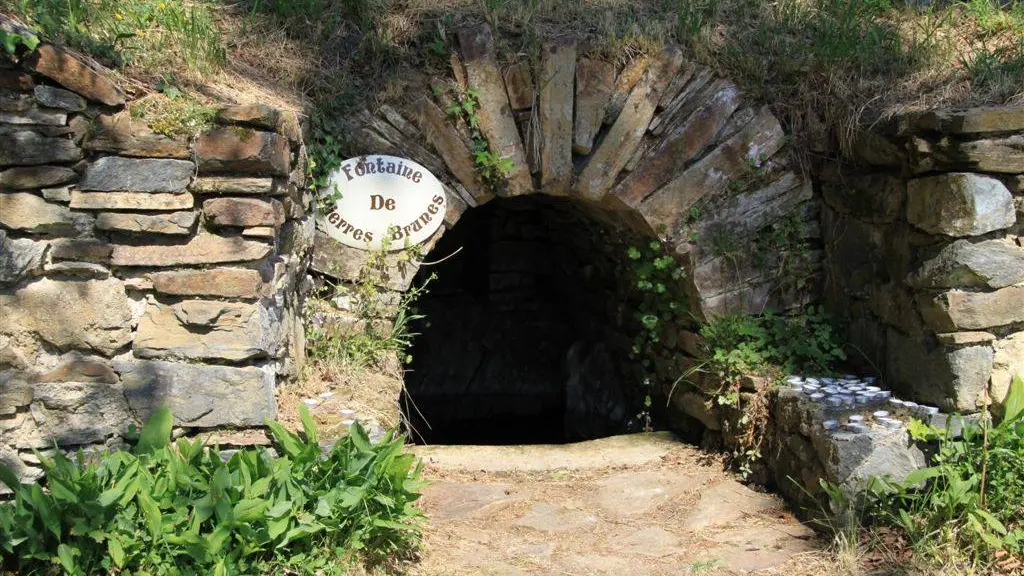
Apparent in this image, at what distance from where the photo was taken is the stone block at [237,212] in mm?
3594

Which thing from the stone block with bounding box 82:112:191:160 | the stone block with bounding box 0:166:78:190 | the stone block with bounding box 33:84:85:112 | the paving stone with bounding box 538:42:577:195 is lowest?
the stone block with bounding box 0:166:78:190

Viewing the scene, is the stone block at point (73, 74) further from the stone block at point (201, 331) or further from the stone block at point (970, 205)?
the stone block at point (970, 205)

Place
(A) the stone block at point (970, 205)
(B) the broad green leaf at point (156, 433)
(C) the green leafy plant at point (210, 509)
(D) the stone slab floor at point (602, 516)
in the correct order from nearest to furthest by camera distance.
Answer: (C) the green leafy plant at point (210, 509) < (B) the broad green leaf at point (156, 433) < (D) the stone slab floor at point (602, 516) < (A) the stone block at point (970, 205)

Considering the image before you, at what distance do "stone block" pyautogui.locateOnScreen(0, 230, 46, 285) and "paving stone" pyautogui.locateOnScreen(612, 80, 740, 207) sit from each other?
275 cm

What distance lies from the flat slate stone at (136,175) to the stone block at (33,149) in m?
0.10

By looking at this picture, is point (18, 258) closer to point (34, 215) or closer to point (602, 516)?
point (34, 215)

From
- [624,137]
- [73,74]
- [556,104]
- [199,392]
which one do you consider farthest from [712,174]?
[73,74]

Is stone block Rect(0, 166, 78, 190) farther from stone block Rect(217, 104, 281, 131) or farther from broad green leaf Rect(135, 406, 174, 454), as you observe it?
broad green leaf Rect(135, 406, 174, 454)

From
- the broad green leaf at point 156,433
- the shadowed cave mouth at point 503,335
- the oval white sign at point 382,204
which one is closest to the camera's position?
the broad green leaf at point 156,433

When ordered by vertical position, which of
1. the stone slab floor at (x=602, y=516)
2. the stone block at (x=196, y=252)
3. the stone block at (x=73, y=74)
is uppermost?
the stone block at (x=73, y=74)

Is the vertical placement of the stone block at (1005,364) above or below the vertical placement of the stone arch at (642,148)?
below

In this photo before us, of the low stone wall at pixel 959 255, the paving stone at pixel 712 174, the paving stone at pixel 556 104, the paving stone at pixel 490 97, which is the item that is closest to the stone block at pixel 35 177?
the paving stone at pixel 490 97

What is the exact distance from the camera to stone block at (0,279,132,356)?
3.40m

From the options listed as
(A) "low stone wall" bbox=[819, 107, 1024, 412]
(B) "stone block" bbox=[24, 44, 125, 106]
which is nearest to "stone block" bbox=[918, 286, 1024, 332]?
(A) "low stone wall" bbox=[819, 107, 1024, 412]
